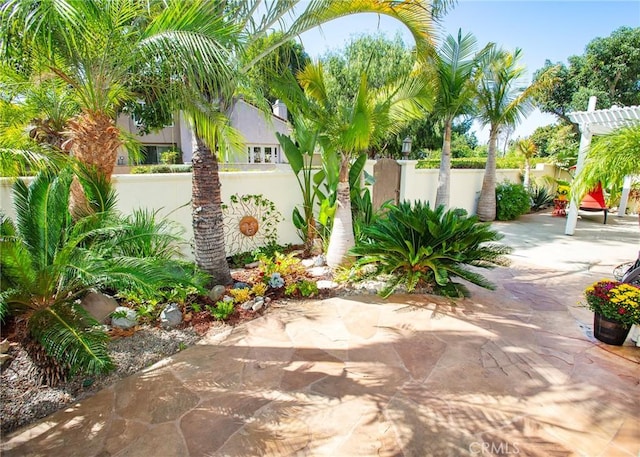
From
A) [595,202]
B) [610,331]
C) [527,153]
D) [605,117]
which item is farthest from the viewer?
[527,153]

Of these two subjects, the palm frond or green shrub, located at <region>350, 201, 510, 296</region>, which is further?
green shrub, located at <region>350, 201, 510, 296</region>

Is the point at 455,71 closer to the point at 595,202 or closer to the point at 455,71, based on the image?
the point at 455,71

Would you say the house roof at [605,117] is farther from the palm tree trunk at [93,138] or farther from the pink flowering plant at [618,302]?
the palm tree trunk at [93,138]

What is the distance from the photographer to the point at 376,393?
2977 millimetres

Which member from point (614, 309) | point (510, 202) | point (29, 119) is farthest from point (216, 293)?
point (510, 202)

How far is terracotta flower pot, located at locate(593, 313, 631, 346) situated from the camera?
369 centimetres

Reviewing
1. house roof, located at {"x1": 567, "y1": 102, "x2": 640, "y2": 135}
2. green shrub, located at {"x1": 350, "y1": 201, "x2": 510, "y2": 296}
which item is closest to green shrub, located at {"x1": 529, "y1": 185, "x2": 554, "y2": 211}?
house roof, located at {"x1": 567, "y1": 102, "x2": 640, "y2": 135}

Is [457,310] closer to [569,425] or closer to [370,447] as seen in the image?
[569,425]

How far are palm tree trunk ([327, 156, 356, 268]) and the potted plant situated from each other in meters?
3.39

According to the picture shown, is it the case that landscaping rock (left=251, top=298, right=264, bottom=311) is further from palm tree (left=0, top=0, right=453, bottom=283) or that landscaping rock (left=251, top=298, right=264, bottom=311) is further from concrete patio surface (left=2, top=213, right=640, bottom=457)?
palm tree (left=0, top=0, right=453, bottom=283)

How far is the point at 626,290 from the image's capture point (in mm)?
3658

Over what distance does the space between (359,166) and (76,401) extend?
536 cm

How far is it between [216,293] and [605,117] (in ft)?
31.4

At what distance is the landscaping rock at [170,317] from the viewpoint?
162 inches
